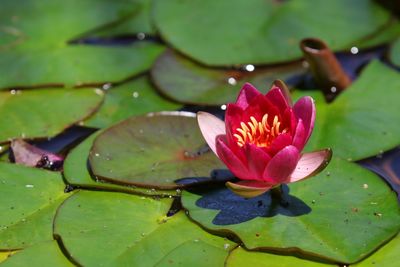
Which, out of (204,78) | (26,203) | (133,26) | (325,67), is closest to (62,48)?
(133,26)

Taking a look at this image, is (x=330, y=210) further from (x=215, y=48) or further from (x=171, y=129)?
(x=215, y=48)

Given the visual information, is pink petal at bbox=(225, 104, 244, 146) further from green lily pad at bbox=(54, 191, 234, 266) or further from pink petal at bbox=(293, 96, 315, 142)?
green lily pad at bbox=(54, 191, 234, 266)

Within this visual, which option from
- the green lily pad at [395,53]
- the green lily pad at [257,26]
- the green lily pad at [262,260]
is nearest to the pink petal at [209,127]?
the green lily pad at [262,260]

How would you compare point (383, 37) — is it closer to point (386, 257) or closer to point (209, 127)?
point (209, 127)

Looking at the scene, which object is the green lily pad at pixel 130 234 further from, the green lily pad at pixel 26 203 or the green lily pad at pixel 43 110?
the green lily pad at pixel 43 110

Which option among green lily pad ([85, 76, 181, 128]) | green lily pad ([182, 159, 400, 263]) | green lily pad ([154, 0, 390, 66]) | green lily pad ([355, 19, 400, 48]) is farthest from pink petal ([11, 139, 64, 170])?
green lily pad ([355, 19, 400, 48])

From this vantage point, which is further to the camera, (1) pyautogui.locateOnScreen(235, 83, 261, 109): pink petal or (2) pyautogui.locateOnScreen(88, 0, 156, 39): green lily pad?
(2) pyautogui.locateOnScreen(88, 0, 156, 39): green lily pad

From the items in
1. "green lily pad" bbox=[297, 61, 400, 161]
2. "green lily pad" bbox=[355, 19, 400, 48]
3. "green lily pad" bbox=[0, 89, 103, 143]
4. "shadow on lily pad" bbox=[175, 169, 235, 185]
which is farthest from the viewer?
"green lily pad" bbox=[355, 19, 400, 48]
